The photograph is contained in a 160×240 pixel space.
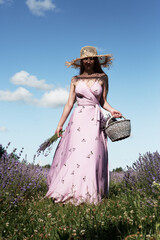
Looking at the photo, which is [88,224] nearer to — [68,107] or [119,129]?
[119,129]

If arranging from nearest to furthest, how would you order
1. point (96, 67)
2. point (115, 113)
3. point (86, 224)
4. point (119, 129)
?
point (86, 224), point (119, 129), point (115, 113), point (96, 67)

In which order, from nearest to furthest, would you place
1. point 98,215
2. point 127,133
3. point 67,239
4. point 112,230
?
point 67,239, point 112,230, point 98,215, point 127,133

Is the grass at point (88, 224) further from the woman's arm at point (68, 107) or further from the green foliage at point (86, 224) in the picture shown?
the woman's arm at point (68, 107)

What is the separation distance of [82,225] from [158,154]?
2.45 meters

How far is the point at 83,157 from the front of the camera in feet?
13.6

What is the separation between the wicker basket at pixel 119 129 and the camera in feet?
12.6

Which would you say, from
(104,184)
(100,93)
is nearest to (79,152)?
(104,184)

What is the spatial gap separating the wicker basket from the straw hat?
139 centimetres

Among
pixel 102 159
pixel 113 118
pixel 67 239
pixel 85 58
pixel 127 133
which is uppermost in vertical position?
pixel 85 58

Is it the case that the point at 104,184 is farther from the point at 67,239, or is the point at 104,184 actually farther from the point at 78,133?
the point at 67,239

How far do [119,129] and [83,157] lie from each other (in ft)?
2.41

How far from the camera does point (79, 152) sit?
420cm

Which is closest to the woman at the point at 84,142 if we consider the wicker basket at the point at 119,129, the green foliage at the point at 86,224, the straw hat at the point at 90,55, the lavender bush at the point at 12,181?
the straw hat at the point at 90,55

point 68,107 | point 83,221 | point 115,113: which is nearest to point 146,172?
point 115,113
